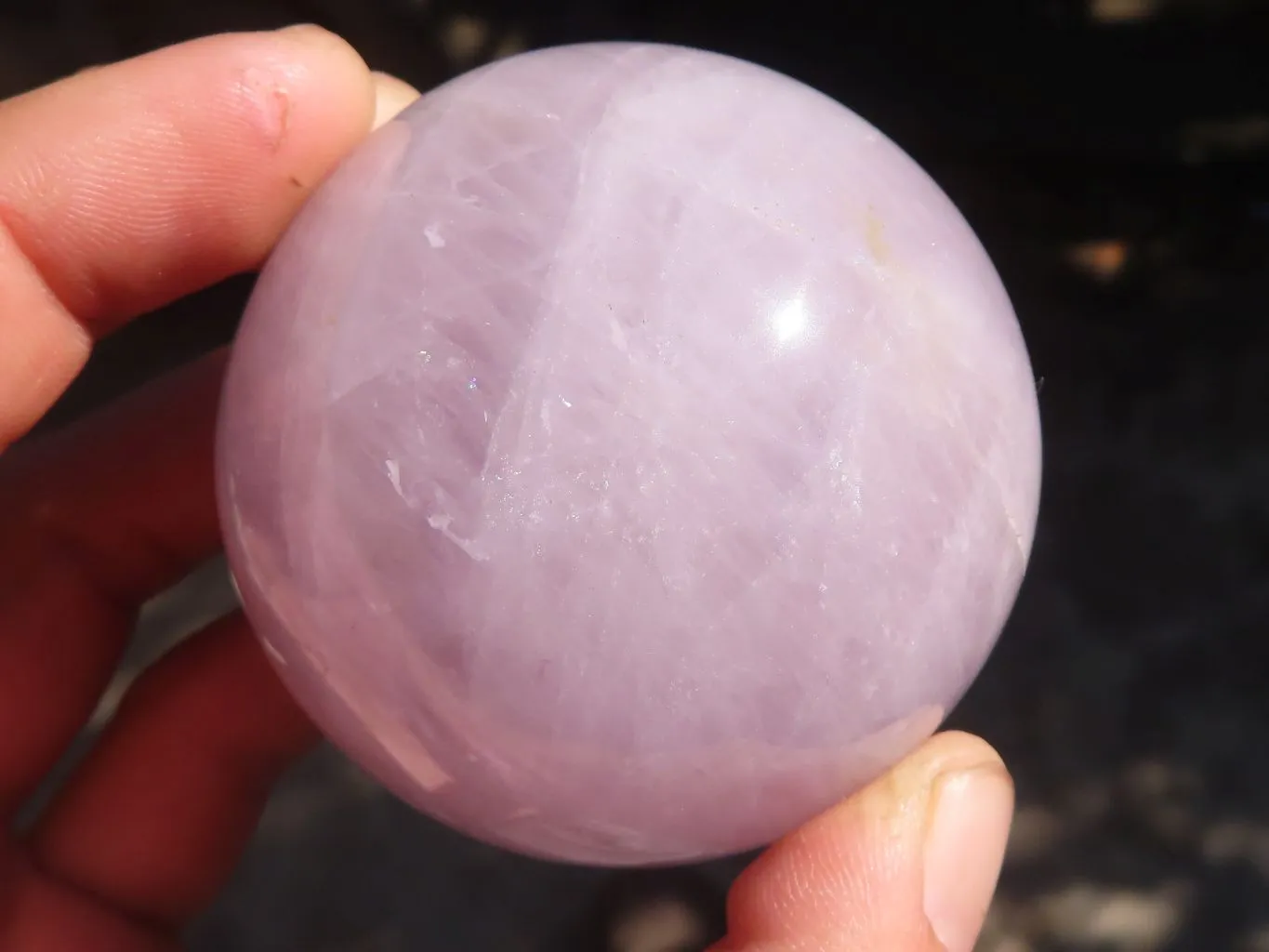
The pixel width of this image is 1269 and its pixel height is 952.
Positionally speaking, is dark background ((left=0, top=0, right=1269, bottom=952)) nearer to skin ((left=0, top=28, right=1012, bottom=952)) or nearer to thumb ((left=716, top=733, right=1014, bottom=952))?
skin ((left=0, top=28, right=1012, bottom=952))

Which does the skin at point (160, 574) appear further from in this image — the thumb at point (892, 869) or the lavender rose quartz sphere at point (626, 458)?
the lavender rose quartz sphere at point (626, 458)

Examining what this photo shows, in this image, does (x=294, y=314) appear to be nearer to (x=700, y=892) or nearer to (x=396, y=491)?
(x=396, y=491)

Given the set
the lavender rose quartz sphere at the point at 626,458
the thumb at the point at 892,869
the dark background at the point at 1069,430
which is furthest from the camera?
the dark background at the point at 1069,430

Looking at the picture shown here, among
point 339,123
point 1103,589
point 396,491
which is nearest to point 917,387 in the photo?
point 396,491

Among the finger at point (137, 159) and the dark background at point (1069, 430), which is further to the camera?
the dark background at point (1069, 430)

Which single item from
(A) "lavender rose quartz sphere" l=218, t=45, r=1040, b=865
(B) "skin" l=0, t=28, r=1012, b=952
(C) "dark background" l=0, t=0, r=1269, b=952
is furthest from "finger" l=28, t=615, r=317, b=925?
(A) "lavender rose quartz sphere" l=218, t=45, r=1040, b=865

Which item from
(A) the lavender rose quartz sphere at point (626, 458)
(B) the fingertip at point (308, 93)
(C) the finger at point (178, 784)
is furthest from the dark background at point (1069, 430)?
(A) the lavender rose quartz sphere at point (626, 458)
